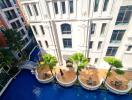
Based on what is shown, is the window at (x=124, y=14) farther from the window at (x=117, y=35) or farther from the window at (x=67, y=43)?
the window at (x=67, y=43)

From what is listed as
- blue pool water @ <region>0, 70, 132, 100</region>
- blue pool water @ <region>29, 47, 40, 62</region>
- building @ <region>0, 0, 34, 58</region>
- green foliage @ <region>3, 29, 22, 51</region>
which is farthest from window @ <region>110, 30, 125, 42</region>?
building @ <region>0, 0, 34, 58</region>

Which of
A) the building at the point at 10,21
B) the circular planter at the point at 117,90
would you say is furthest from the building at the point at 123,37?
the building at the point at 10,21

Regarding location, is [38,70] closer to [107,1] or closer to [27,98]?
[27,98]

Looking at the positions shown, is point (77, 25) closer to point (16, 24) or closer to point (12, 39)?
point (12, 39)

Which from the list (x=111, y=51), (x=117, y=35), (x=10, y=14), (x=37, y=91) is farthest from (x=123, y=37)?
(x=10, y=14)

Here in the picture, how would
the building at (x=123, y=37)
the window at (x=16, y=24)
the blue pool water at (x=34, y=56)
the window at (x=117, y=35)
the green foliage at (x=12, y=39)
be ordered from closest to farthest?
the building at (x=123, y=37) → the window at (x=117, y=35) → the green foliage at (x=12, y=39) → the window at (x=16, y=24) → the blue pool water at (x=34, y=56)

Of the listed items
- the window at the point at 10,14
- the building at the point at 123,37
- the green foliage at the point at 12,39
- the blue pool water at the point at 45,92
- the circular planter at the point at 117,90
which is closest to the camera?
the building at the point at 123,37
